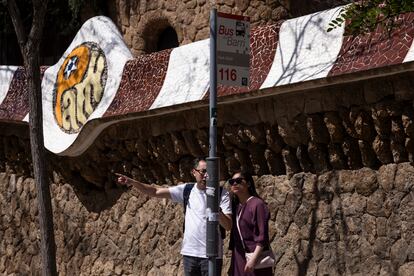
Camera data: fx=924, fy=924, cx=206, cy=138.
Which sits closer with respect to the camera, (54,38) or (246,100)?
(246,100)

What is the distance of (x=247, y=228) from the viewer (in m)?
6.57


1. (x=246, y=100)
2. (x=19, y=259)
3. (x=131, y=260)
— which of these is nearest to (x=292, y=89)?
(x=246, y=100)

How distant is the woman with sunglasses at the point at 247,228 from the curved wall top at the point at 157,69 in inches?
52.6

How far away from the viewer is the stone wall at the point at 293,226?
7348mm

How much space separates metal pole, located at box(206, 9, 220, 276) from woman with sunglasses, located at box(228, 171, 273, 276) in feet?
2.02

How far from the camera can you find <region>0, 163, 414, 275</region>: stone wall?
24.1 feet

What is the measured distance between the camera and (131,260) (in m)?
10.5

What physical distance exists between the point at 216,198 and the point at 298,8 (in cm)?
660

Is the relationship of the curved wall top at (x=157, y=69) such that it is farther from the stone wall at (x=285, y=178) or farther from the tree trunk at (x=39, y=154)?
the tree trunk at (x=39, y=154)

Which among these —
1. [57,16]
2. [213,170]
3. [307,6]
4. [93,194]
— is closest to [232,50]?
[213,170]

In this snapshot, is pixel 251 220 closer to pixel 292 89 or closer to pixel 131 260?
pixel 292 89

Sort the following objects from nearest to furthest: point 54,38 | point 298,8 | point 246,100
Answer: point 246,100 < point 298,8 < point 54,38

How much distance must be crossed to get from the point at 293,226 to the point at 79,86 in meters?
3.83

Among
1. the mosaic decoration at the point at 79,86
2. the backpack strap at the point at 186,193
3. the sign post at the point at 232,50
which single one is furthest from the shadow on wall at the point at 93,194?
the sign post at the point at 232,50
